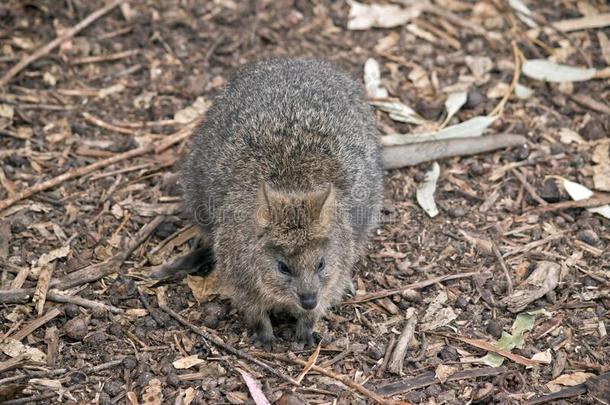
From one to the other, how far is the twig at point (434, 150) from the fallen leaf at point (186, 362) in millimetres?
2576

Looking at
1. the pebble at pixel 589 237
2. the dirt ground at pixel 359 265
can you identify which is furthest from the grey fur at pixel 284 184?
the pebble at pixel 589 237

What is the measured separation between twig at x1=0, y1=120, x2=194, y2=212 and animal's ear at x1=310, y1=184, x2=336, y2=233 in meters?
2.46

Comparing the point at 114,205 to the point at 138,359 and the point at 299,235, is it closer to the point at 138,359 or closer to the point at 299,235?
the point at 138,359

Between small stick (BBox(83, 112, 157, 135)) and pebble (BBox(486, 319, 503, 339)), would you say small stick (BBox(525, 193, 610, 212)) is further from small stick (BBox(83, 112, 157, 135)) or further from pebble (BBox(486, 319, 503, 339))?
small stick (BBox(83, 112, 157, 135))

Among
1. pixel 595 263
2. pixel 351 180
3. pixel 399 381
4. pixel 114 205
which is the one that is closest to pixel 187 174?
pixel 114 205

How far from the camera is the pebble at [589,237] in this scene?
6.74 meters

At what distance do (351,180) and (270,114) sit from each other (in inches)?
31.1

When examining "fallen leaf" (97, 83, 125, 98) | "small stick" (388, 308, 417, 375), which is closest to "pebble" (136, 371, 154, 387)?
"small stick" (388, 308, 417, 375)

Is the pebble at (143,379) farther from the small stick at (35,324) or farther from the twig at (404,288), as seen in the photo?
the twig at (404,288)

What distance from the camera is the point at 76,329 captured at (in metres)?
5.86

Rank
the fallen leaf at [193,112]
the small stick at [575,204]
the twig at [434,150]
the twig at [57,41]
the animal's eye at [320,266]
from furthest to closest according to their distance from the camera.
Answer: the twig at [57,41]
the fallen leaf at [193,112]
the twig at [434,150]
the small stick at [575,204]
the animal's eye at [320,266]

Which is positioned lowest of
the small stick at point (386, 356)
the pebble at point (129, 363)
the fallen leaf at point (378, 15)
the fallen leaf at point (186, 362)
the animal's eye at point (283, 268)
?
the small stick at point (386, 356)

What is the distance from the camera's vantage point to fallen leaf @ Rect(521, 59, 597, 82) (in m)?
8.20

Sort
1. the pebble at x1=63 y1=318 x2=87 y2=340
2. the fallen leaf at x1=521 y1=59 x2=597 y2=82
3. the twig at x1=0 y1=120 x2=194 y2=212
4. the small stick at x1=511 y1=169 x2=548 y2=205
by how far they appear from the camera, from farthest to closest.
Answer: the fallen leaf at x1=521 y1=59 x2=597 y2=82, the small stick at x1=511 y1=169 x2=548 y2=205, the twig at x1=0 y1=120 x2=194 y2=212, the pebble at x1=63 y1=318 x2=87 y2=340
